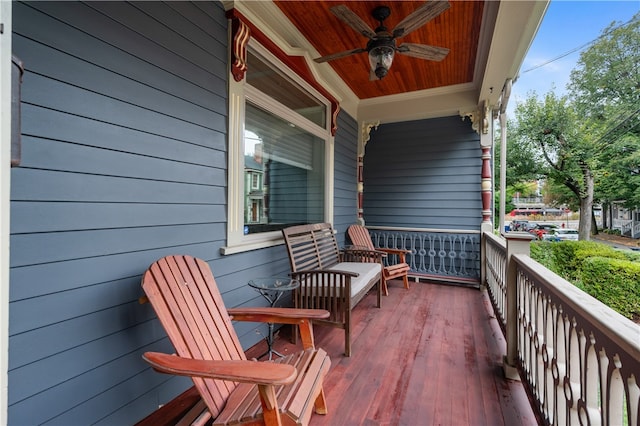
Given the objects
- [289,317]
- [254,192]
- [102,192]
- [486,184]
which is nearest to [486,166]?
[486,184]

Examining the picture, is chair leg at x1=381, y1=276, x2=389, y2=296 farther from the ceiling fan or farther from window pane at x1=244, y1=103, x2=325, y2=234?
the ceiling fan

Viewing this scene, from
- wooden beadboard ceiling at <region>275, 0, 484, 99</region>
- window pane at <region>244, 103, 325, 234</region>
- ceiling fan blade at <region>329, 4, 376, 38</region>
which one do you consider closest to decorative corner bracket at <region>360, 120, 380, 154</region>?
wooden beadboard ceiling at <region>275, 0, 484, 99</region>

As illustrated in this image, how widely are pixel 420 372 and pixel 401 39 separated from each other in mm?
3311

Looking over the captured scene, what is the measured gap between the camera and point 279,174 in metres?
3.15

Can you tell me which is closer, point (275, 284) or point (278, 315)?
point (278, 315)

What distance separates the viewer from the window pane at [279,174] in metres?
2.65

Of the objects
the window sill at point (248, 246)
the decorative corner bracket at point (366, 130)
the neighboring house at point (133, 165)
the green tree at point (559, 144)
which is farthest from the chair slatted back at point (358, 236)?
the green tree at point (559, 144)

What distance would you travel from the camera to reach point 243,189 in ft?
7.96

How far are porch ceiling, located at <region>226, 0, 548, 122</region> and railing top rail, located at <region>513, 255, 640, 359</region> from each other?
6.74ft

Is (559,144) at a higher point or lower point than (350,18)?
higher

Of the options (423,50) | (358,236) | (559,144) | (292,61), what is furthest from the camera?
(559,144)

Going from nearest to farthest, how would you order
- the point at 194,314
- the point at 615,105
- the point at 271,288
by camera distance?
the point at 194,314 → the point at 271,288 → the point at 615,105

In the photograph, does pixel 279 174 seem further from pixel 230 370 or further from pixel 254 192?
pixel 230 370

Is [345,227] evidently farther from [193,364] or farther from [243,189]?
[193,364]
